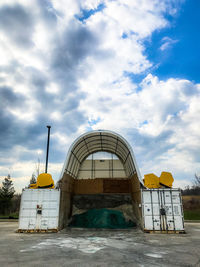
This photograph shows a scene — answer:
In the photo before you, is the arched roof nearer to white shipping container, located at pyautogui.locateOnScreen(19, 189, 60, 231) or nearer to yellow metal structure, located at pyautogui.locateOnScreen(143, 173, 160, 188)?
yellow metal structure, located at pyautogui.locateOnScreen(143, 173, 160, 188)

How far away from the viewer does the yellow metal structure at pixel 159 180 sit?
57.8ft

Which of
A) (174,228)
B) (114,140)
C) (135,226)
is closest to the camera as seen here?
(174,228)

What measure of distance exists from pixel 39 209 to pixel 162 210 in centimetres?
1073

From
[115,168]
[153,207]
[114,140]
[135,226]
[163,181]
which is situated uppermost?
[114,140]

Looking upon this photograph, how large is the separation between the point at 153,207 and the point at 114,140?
9.44 metres

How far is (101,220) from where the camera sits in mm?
19234

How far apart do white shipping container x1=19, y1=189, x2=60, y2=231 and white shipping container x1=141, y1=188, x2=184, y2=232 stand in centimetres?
780

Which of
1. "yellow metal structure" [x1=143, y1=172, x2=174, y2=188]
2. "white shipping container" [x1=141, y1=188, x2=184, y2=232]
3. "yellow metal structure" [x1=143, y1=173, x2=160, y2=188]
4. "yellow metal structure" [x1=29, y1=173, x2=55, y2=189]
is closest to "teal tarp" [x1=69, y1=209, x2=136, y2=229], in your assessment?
"white shipping container" [x1=141, y1=188, x2=184, y2=232]

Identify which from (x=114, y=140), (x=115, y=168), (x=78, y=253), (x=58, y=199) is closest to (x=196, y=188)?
(x=115, y=168)

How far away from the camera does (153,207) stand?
16.4 m

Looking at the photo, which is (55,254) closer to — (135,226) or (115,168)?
(135,226)

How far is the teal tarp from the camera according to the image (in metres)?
18.7

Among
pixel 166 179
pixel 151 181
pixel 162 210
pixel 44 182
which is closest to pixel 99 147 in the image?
pixel 151 181

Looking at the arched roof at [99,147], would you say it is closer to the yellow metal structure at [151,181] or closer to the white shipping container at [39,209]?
the yellow metal structure at [151,181]
